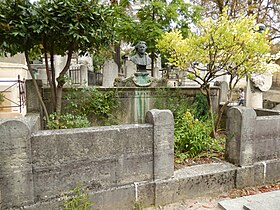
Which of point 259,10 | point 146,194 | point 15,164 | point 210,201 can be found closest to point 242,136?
point 210,201

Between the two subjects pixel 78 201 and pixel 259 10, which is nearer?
pixel 78 201

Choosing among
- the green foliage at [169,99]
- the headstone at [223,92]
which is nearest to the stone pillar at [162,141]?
the green foliage at [169,99]

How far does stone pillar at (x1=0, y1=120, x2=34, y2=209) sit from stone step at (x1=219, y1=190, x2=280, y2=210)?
95.0 inches

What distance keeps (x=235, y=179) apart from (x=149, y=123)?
1.65 metres

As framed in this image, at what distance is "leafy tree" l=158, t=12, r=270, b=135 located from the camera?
12.9 feet

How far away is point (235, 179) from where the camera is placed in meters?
3.35

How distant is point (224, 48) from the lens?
13.4 ft

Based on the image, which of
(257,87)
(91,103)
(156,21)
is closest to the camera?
(91,103)

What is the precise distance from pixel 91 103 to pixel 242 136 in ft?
10.3

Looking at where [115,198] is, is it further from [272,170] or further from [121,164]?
[272,170]

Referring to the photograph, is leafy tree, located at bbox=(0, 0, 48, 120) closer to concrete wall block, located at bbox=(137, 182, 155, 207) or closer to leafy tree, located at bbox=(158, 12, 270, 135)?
leafy tree, located at bbox=(158, 12, 270, 135)

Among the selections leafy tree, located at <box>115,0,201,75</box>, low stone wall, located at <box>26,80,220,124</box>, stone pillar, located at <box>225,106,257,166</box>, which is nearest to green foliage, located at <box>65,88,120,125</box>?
low stone wall, located at <box>26,80,220,124</box>

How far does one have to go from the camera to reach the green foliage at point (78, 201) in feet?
8.32

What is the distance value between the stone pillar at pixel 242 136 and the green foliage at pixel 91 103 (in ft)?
8.97
